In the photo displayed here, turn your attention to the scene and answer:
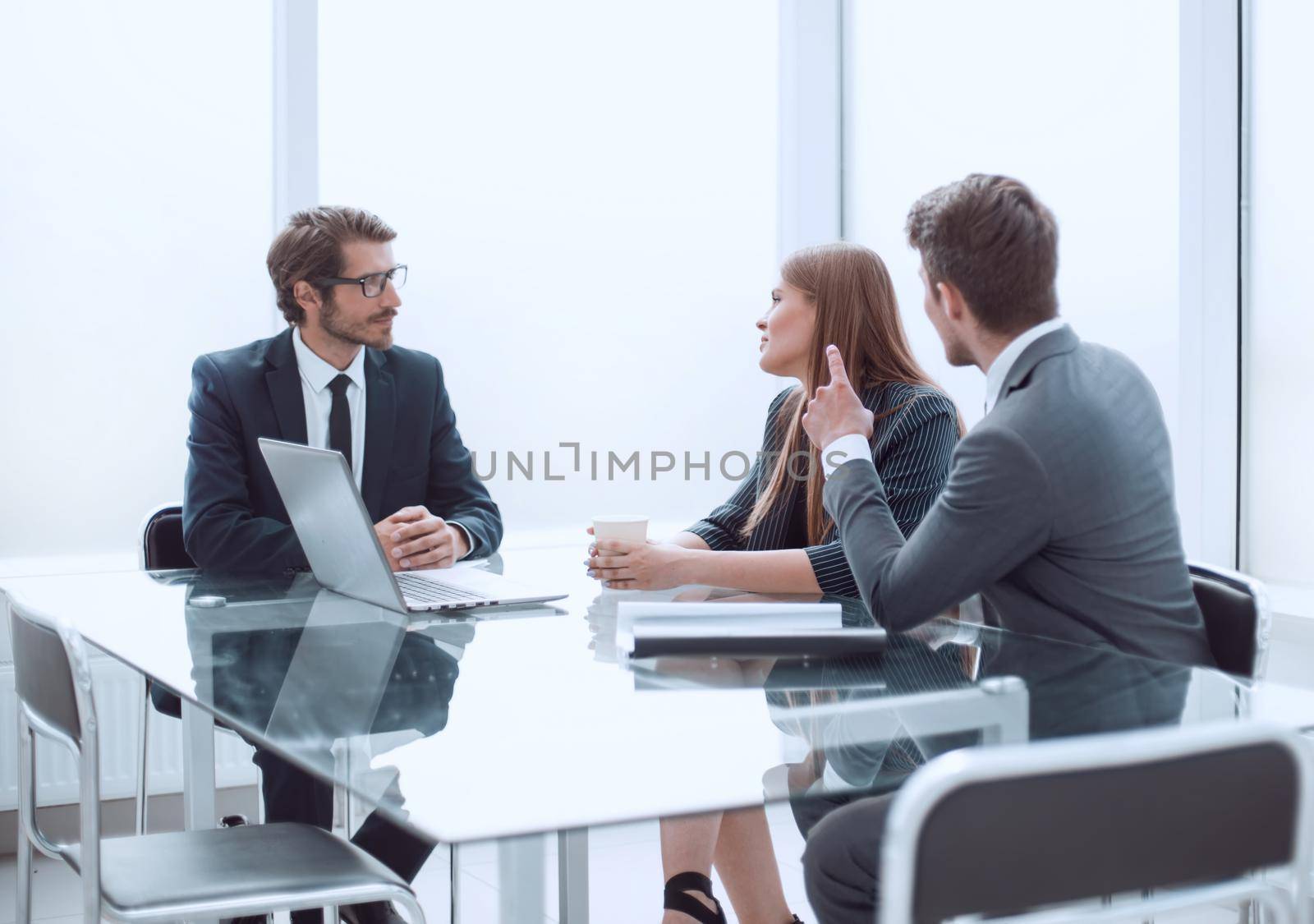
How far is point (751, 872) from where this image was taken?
2283 millimetres

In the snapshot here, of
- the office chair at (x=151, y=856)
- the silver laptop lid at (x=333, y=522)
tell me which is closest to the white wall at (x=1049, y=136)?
the silver laptop lid at (x=333, y=522)

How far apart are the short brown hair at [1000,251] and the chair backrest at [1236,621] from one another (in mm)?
442

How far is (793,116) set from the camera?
428 cm

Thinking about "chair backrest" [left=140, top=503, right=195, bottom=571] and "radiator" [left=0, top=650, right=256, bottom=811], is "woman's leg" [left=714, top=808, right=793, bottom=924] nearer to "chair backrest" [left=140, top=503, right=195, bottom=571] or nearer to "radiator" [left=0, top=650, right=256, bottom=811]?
"chair backrest" [left=140, top=503, right=195, bottom=571]

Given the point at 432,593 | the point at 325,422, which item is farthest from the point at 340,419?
the point at 432,593

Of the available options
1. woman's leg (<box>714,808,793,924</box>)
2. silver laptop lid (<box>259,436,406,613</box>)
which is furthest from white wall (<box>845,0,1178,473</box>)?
silver laptop lid (<box>259,436,406,613</box>)

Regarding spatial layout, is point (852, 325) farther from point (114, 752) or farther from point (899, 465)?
point (114, 752)

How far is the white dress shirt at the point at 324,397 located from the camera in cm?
264

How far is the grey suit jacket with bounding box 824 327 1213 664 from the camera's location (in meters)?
1.54

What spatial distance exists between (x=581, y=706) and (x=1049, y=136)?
8.79 ft

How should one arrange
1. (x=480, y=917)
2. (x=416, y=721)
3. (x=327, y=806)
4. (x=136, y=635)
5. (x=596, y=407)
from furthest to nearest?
(x=596, y=407) → (x=480, y=917) → (x=327, y=806) → (x=136, y=635) → (x=416, y=721)

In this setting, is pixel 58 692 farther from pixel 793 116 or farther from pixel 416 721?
pixel 793 116

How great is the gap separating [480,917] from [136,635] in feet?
4.35

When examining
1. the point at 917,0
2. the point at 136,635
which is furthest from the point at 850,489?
the point at 917,0
